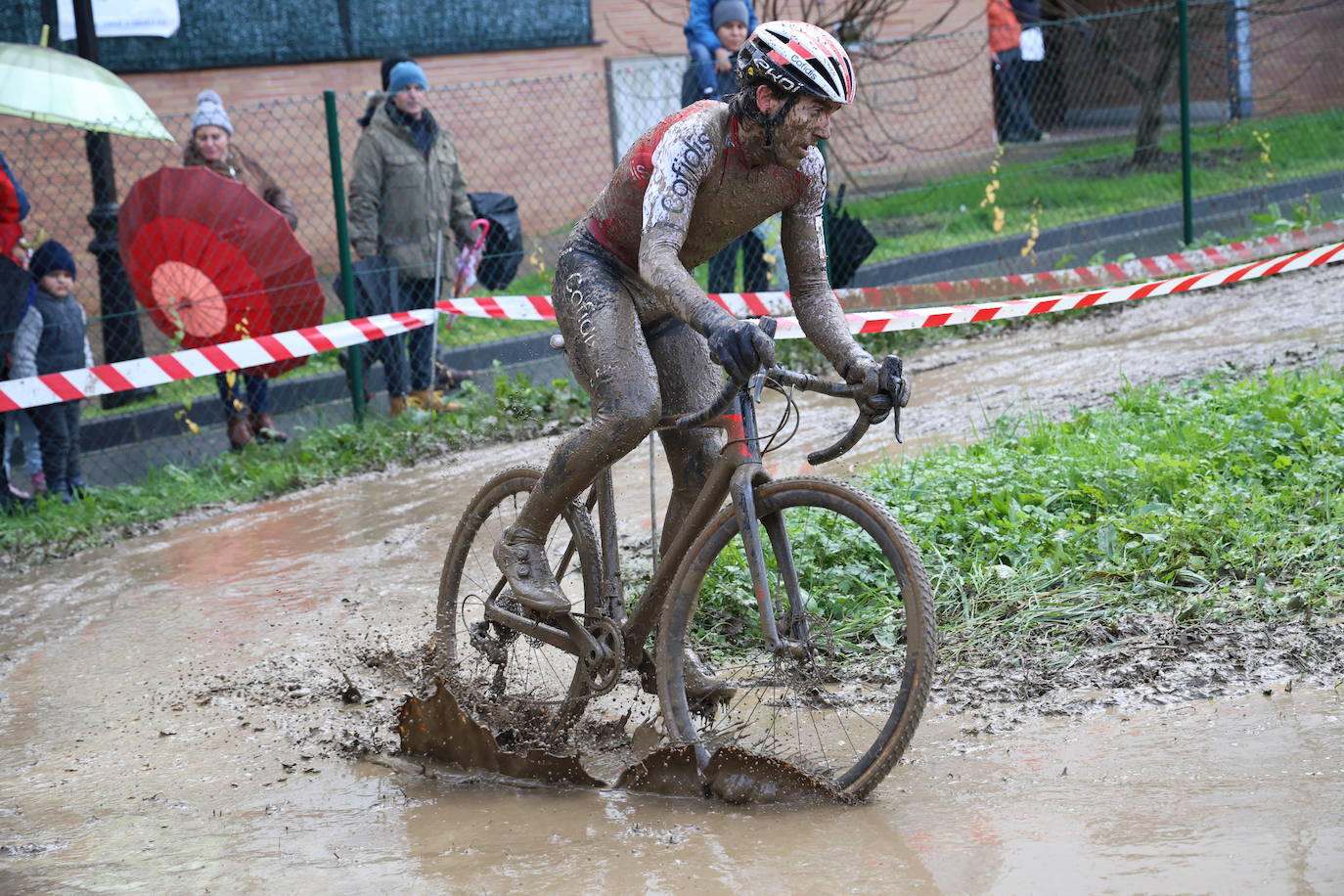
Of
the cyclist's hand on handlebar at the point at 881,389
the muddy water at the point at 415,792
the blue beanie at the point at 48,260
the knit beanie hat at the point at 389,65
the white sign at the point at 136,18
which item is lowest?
the muddy water at the point at 415,792

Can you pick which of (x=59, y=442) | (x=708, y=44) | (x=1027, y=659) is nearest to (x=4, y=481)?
(x=59, y=442)

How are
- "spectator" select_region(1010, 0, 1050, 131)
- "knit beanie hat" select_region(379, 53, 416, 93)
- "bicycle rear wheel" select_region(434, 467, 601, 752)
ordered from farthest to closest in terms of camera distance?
"spectator" select_region(1010, 0, 1050, 131)
"knit beanie hat" select_region(379, 53, 416, 93)
"bicycle rear wheel" select_region(434, 467, 601, 752)

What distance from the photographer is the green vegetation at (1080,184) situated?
13.5m

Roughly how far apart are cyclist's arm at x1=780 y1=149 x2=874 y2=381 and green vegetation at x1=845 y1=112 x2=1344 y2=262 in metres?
8.77

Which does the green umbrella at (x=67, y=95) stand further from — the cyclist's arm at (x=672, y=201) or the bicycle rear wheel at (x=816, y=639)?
the cyclist's arm at (x=672, y=201)

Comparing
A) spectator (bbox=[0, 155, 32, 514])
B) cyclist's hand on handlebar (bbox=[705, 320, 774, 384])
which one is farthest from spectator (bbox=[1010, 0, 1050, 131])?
cyclist's hand on handlebar (bbox=[705, 320, 774, 384])

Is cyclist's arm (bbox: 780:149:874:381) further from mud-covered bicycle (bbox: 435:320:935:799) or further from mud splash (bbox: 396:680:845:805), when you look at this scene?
mud splash (bbox: 396:680:845:805)

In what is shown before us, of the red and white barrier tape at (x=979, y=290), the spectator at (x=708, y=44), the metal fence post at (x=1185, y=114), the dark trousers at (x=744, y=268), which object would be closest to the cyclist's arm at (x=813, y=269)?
the red and white barrier tape at (x=979, y=290)

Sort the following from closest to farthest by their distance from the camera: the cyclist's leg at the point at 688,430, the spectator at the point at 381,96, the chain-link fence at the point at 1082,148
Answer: the cyclist's leg at the point at 688,430 < the spectator at the point at 381,96 < the chain-link fence at the point at 1082,148

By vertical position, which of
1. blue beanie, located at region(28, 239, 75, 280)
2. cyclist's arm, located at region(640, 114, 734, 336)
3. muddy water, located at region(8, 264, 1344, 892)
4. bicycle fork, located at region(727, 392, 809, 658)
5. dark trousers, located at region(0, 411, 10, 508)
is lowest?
muddy water, located at region(8, 264, 1344, 892)

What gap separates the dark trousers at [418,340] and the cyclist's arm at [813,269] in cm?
565

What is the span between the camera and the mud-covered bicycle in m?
3.76

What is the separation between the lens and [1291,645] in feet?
14.7

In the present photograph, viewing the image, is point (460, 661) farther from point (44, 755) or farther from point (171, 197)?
point (171, 197)
